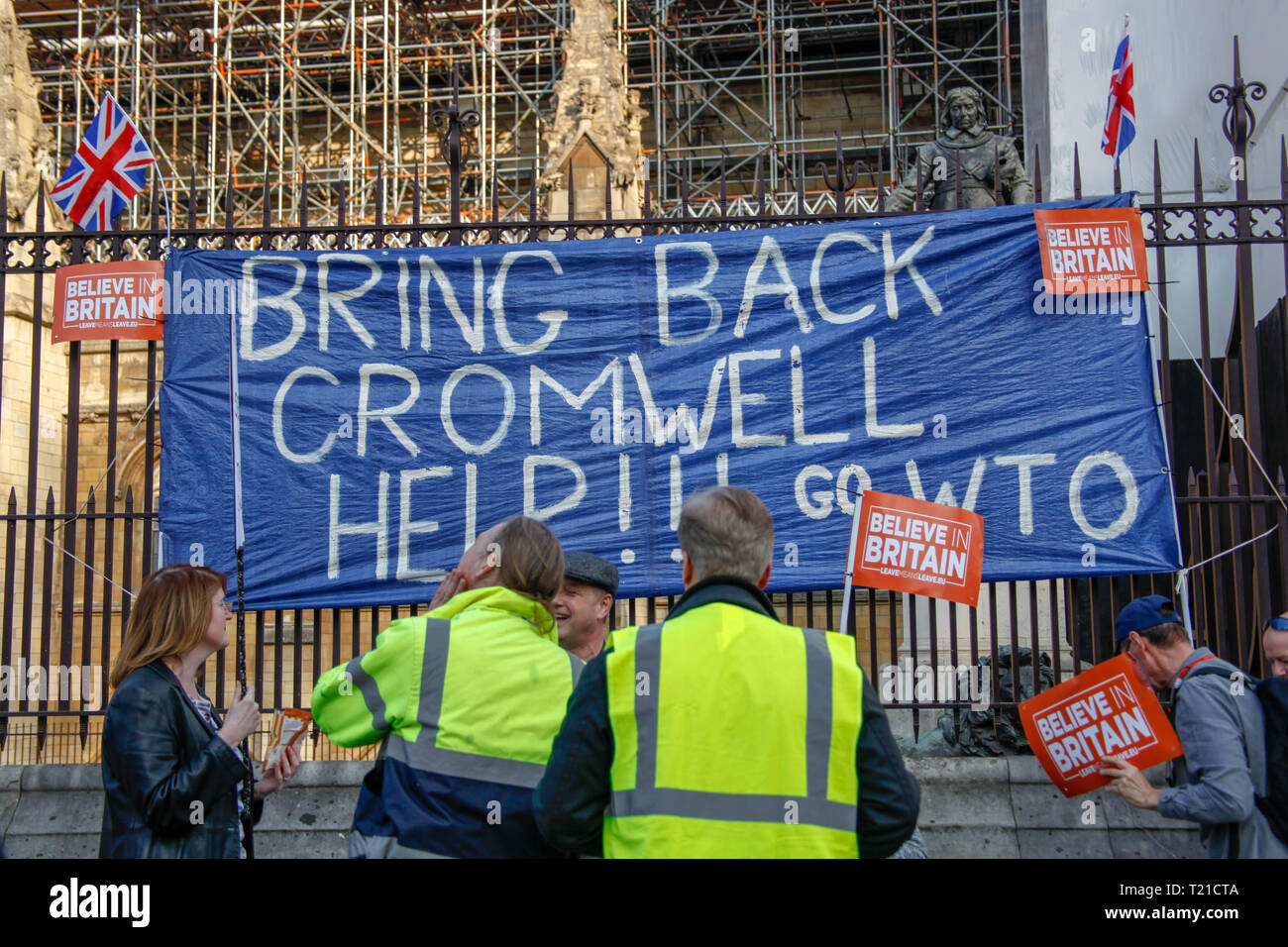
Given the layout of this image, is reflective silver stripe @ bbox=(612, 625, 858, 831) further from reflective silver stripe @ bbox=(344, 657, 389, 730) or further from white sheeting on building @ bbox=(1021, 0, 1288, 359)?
white sheeting on building @ bbox=(1021, 0, 1288, 359)

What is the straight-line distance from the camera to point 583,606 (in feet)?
16.6

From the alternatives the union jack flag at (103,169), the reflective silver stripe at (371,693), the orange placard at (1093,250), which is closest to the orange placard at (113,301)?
the union jack flag at (103,169)

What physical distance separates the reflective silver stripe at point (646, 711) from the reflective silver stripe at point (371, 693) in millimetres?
953

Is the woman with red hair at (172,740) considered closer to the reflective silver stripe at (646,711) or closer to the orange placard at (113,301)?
the reflective silver stripe at (646,711)

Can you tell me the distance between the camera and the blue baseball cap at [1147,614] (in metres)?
4.57

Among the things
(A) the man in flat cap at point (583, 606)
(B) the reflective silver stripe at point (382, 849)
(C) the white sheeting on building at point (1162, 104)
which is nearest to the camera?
(B) the reflective silver stripe at point (382, 849)

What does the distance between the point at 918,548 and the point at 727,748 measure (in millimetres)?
2940

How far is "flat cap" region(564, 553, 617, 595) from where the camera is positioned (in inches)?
198

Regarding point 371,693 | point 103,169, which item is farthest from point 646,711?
point 103,169

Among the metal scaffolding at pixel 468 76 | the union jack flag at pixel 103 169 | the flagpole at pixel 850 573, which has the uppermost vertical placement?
the metal scaffolding at pixel 468 76

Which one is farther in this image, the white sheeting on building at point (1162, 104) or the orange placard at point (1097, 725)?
the white sheeting on building at point (1162, 104)

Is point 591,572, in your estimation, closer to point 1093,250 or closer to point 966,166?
point 1093,250

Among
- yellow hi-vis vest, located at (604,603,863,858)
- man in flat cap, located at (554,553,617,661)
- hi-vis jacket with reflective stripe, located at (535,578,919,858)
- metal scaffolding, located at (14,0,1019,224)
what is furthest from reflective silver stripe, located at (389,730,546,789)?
metal scaffolding, located at (14,0,1019,224)

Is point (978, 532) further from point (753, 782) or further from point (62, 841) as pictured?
point (62, 841)
